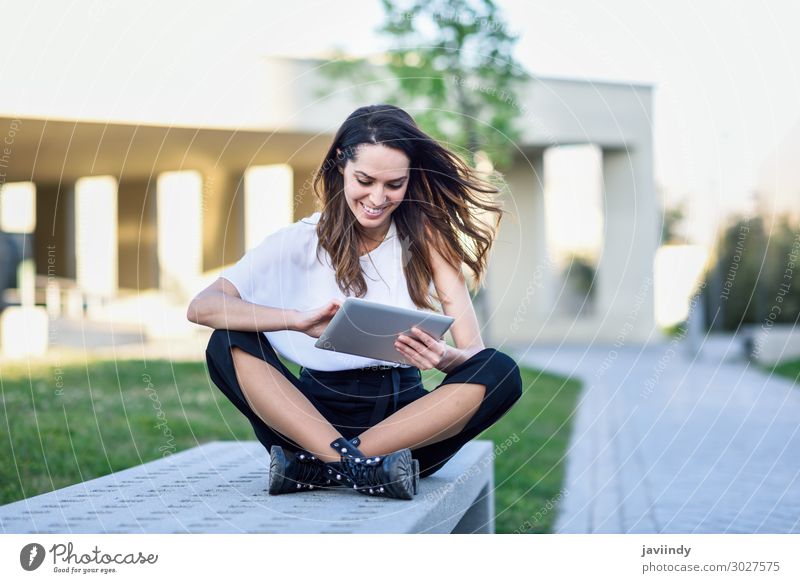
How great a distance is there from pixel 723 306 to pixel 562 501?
17.8 metres

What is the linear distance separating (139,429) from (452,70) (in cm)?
549

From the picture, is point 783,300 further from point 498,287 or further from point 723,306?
point 498,287

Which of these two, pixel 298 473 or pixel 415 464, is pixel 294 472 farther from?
pixel 415 464

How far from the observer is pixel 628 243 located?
1669 centimetres

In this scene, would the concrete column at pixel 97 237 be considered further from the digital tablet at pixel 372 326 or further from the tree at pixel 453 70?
the digital tablet at pixel 372 326

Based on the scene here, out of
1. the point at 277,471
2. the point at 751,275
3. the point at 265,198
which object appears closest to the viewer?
the point at 277,471

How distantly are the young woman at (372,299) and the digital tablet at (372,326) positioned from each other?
0.03 metres

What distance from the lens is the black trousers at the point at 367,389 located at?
2.45 m

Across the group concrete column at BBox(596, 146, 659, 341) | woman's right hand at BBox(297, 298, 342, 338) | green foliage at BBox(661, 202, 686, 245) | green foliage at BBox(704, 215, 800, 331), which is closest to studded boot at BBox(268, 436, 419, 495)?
woman's right hand at BBox(297, 298, 342, 338)

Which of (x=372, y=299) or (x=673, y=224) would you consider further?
(x=673, y=224)

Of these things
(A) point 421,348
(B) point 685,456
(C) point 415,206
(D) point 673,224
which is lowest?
(D) point 673,224

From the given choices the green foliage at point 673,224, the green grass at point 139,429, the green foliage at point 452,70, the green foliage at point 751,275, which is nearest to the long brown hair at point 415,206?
the green grass at point 139,429

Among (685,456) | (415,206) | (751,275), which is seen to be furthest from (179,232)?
(415,206)
